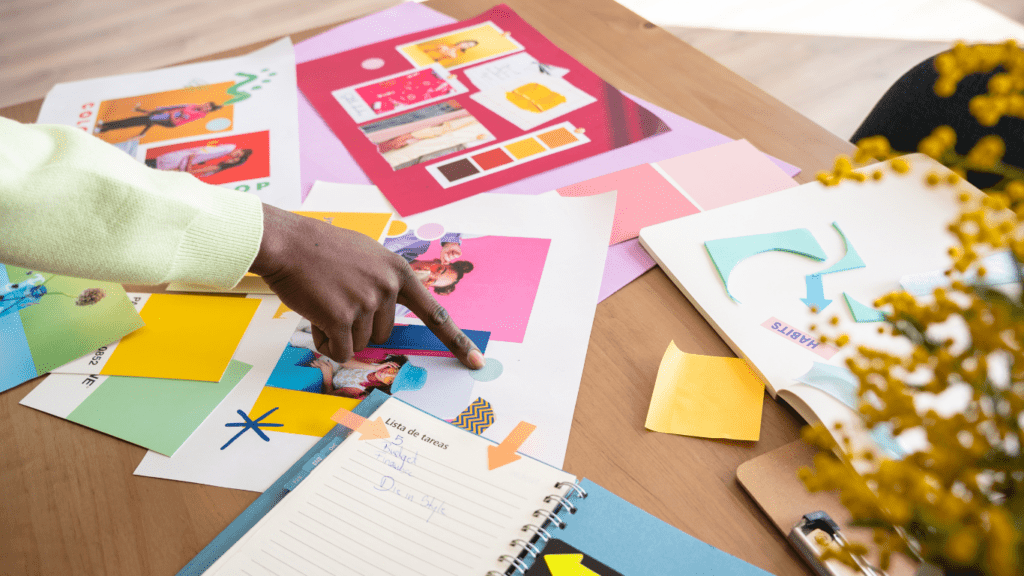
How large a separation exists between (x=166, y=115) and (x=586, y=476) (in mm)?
965

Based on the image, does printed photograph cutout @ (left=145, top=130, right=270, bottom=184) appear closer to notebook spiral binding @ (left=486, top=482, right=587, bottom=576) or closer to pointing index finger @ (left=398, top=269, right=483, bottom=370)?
pointing index finger @ (left=398, top=269, right=483, bottom=370)

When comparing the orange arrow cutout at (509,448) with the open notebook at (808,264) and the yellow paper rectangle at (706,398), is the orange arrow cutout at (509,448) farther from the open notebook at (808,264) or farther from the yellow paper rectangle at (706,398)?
the open notebook at (808,264)

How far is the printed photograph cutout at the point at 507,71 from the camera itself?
44.5 inches

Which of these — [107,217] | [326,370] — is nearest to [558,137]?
[326,370]

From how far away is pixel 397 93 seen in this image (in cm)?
111

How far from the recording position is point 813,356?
2.08 feet

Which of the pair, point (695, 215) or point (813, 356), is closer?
point (813, 356)

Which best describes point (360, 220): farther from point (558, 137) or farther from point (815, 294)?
point (815, 294)

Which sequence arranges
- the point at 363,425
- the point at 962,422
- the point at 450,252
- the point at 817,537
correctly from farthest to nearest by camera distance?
the point at 450,252 < the point at 363,425 < the point at 817,537 < the point at 962,422

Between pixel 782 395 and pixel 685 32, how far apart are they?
249 cm

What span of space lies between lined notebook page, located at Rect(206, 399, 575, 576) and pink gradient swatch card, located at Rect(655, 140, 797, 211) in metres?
0.44

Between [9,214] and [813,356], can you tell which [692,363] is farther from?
[9,214]

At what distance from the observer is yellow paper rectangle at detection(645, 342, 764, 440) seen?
60cm

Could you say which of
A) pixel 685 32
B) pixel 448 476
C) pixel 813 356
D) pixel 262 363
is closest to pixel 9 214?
pixel 262 363
